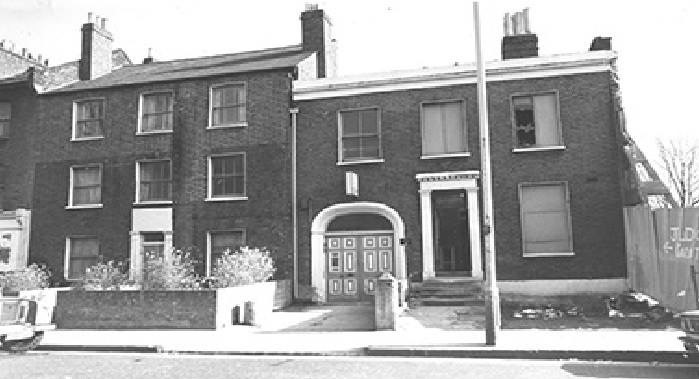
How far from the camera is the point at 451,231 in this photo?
20.1 metres

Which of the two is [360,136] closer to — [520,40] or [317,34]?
[317,34]

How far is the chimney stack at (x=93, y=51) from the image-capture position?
25.7m

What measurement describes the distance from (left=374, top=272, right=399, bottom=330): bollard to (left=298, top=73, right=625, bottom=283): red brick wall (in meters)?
5.75

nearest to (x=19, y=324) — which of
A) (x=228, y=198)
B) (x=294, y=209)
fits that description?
(x=228, y=198)

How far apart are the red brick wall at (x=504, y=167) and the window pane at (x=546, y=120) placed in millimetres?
317

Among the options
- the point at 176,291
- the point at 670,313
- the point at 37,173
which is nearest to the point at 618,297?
the point at 670,313

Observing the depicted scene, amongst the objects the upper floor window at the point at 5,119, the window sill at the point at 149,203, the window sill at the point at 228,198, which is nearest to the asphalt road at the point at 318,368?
the window sill at the point at 228,198

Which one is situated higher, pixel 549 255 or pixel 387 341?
pixel 549 255

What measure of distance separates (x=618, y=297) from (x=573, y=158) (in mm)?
4550

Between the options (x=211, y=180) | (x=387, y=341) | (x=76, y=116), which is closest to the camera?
(x=387, y=341)

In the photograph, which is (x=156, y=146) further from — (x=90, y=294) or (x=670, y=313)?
(x=670, y=313)

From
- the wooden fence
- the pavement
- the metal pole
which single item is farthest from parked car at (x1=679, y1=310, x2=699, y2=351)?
the wooden fence

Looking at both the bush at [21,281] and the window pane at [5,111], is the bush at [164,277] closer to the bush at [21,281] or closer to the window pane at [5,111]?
the bush at [21,281]

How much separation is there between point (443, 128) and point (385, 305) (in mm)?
8351
